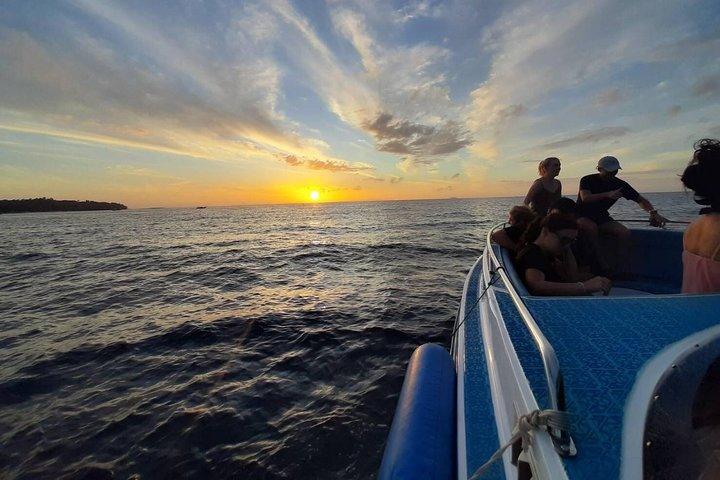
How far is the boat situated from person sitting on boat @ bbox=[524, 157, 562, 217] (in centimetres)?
266

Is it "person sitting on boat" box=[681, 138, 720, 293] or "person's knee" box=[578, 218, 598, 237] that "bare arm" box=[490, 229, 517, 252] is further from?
"person sitting on boat" box=[681, 138, 720, 293]

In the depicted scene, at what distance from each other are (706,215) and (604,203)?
301cm

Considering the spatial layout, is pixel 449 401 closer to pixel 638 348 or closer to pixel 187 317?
pixel 638 348

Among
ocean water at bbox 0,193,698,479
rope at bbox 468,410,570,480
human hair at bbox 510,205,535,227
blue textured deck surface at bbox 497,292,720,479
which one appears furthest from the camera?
human hair at bbox 510,205,535,227

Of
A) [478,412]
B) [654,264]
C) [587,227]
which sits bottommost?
[478,412]

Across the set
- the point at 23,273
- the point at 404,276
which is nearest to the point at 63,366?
the point at 404,276

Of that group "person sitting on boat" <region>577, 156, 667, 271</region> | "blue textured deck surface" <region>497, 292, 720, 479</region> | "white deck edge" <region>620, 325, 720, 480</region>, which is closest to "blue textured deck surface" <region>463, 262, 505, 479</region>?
"blue textured deck surface" <region>497, 292, 720, 479</region>

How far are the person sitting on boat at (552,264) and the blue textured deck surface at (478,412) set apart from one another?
0.84m

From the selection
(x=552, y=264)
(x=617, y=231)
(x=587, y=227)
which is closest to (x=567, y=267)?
(x=552, y=264)

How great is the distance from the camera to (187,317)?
8609 mm

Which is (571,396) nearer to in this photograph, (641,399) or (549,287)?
(641,399)

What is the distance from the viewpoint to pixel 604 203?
5.63 m

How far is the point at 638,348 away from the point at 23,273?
2177cm

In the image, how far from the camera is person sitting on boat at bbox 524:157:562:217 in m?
5.68
